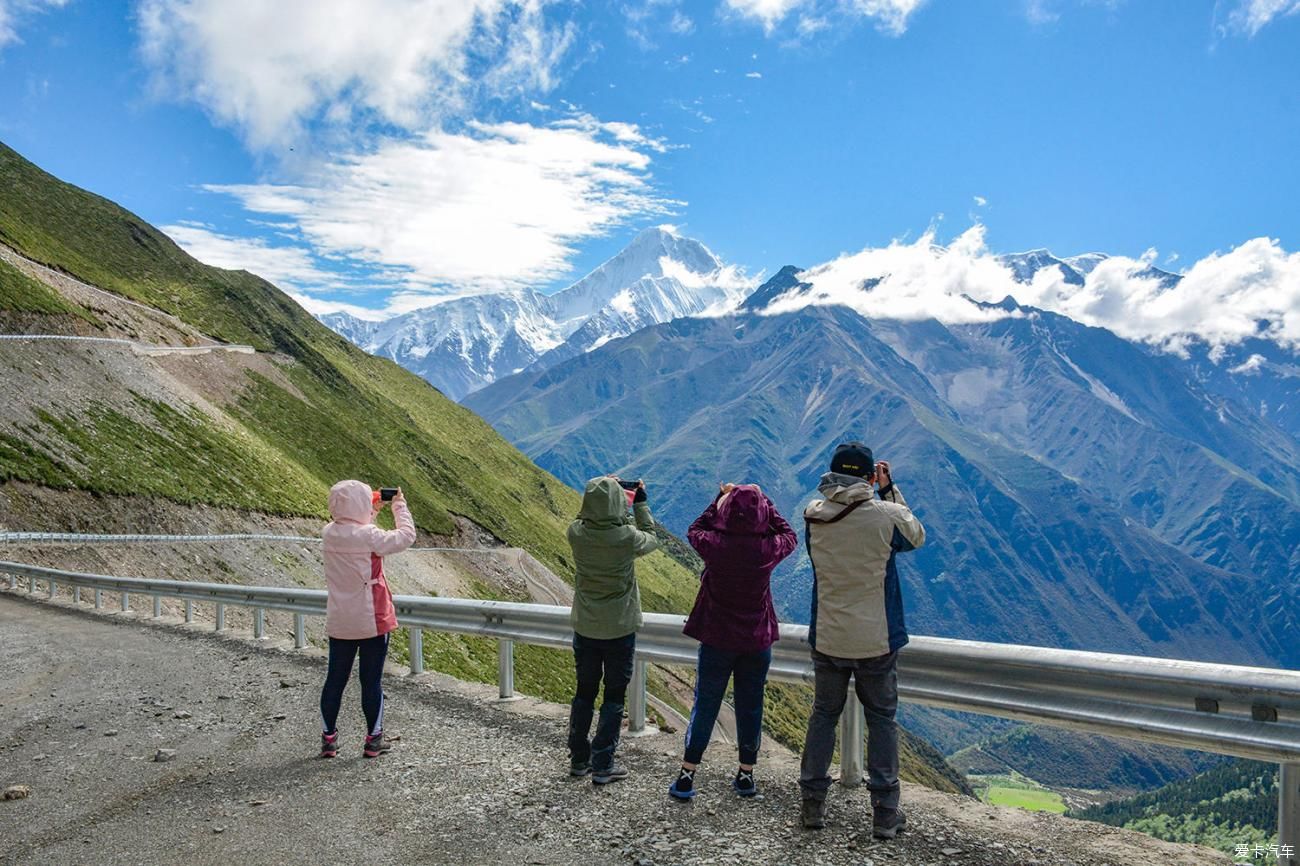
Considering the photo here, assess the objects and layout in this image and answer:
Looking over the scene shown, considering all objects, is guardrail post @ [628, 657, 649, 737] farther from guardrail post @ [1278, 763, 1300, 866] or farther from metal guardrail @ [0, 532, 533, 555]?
metal guardrail @ [0, 532, 533, 555]

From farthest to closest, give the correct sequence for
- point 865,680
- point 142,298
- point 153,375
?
1. point 142,298
2. point 153,375
3. point 865,680

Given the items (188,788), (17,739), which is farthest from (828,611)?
(17,739)

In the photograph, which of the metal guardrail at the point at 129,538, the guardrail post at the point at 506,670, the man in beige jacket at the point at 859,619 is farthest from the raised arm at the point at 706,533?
the metal guardrail at the point at 129,538

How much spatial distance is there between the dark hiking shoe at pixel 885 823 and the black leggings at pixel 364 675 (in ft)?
16.8

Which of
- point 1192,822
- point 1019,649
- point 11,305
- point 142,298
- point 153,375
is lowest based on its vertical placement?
point 1192,822

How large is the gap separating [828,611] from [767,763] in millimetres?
2799

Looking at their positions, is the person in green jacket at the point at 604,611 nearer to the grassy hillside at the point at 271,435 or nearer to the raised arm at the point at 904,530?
the raised arm at the point at 904,530

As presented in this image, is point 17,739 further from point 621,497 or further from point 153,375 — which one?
point 153,375

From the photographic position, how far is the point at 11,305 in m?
60.9

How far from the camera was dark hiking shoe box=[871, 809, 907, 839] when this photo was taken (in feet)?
21.9

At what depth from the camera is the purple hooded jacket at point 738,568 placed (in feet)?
24.5

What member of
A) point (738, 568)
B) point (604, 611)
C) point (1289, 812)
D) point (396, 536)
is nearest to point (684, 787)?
point (604, 611)

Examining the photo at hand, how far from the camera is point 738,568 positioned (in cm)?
752

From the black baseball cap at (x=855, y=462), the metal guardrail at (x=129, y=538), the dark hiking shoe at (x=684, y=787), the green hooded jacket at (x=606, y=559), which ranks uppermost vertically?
the black baseball cap at (x=855, y=462)
